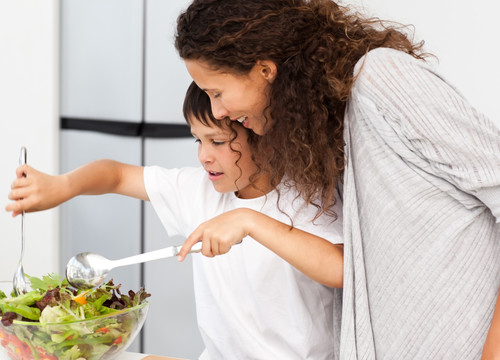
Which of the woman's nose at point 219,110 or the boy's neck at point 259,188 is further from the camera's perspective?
the boy's neck at point 259,188

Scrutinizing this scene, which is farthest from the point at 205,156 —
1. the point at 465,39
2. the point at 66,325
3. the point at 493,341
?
the point at 465,39

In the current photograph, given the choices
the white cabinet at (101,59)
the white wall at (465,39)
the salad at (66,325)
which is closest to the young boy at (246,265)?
the salad at (66,325)

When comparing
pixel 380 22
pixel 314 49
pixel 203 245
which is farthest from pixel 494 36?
pixel 203 245

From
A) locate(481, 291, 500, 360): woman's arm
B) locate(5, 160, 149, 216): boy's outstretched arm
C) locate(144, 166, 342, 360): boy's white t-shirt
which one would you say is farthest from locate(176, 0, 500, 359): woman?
locate(5, 160, 149, 216): boy's outstretched arm

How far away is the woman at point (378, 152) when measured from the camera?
104 cm

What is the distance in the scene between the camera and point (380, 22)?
1232 mm

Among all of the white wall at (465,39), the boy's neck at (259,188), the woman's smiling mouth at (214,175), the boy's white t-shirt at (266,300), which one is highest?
the white wall at (465,39)

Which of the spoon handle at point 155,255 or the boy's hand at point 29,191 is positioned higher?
the boy's hand at point 29,191

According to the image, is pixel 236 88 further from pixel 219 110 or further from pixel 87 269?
pixel 87 269

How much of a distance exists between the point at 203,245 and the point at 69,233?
1.56 metres

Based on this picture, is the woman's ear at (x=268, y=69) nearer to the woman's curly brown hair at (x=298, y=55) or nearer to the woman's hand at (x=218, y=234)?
the woman's curly brown hair at (x=298, y=55)

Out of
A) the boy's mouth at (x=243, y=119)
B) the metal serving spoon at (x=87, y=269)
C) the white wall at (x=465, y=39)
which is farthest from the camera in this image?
the white wall at (x=465, y=39)

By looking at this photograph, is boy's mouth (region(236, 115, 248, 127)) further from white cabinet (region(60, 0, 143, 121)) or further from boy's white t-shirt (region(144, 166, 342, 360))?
white cabinet (region(60, 0, 143, 121))

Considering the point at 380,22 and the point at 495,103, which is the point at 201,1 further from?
the point at 495,103
